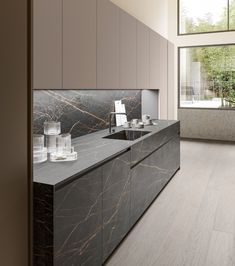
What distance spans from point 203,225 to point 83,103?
1.76 meters

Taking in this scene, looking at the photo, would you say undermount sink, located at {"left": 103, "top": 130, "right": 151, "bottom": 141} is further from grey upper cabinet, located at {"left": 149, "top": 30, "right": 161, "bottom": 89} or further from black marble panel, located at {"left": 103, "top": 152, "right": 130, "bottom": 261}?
grey upper cabinet, located at {"left": 149, "top": 30, "right": 161, "bottom": 89}

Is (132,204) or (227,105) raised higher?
(227,105)

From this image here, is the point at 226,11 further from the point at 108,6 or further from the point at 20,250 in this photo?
the point at 20,250

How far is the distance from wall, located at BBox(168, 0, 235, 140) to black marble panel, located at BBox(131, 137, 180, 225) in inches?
131

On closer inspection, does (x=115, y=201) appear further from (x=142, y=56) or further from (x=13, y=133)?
(x=142, y=56)

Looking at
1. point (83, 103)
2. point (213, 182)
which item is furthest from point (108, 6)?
point (213, 182)

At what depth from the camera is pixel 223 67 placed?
738cm

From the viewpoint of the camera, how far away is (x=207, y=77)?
24.7 ft

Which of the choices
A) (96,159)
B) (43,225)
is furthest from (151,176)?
(43,225)

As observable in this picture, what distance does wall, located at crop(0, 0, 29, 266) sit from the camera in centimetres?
150

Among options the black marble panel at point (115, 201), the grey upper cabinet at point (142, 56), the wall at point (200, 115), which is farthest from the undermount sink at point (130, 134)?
the wall at point (200, 115)

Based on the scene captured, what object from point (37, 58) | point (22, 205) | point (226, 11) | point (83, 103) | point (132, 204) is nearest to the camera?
point (22, 205)

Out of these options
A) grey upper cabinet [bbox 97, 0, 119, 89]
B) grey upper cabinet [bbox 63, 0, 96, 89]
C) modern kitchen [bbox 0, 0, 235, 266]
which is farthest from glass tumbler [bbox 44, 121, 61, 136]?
grey upper cabinet [bbox 97, 0, 119, 89]

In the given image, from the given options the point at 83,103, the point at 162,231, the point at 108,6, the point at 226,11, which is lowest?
the point at 162,231
